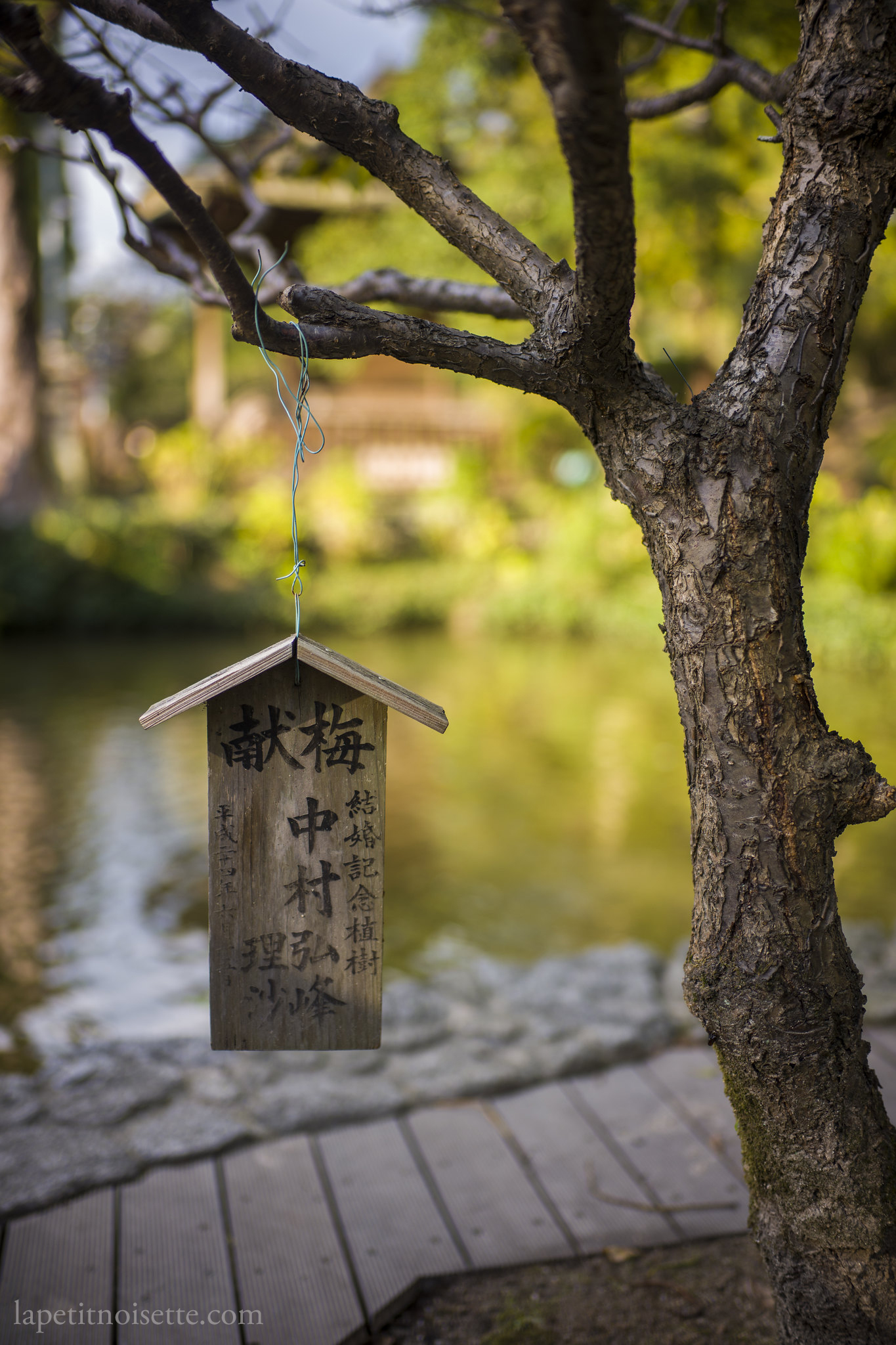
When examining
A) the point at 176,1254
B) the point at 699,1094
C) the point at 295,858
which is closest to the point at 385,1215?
the point at 176,1254

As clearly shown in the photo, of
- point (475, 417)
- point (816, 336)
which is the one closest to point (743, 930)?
point (816, 336)

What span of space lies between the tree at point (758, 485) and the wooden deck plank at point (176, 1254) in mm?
1070

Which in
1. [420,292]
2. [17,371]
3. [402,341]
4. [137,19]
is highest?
[17,371]

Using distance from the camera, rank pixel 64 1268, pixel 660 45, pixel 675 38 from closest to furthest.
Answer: pixel 64 1268 → pixel 675 38 → pixel 660 45

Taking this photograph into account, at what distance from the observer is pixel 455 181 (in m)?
1.42

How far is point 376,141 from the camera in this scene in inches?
55.1

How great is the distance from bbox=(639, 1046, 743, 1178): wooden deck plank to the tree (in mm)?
944

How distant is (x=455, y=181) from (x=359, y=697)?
2.47 ft

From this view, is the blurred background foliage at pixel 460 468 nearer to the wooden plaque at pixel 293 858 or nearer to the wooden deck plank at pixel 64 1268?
the wooden plaque at pixel 293 858

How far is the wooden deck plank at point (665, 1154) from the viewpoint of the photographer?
85.4 inches

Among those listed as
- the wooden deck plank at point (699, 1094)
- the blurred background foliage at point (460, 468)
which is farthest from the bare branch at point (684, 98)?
the blurred background foliage at point (460, 468)

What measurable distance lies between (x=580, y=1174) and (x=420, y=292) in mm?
1969

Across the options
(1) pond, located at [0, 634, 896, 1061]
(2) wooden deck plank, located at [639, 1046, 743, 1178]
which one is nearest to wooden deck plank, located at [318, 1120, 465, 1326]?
(2) wooden deck plank, located at [639, 1046, 743, 1178]

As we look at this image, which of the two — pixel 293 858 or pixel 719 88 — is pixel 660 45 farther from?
pixel 293 858
